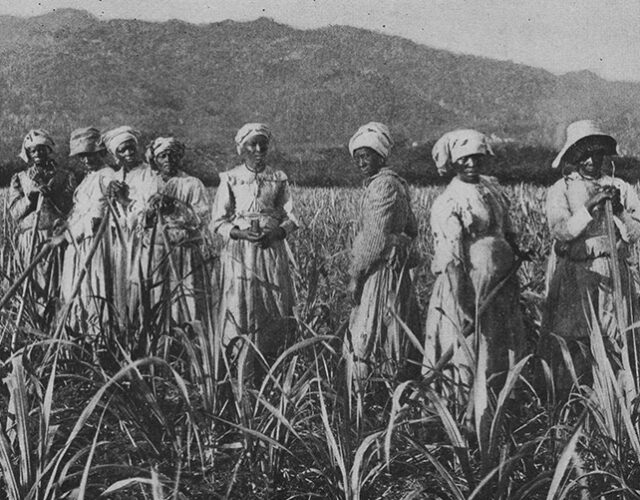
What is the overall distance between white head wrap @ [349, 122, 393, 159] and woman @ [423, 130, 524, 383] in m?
0.38

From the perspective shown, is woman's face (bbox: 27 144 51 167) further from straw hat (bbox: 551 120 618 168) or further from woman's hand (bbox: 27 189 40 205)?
straw hat (bbox: 551 120 618 168)

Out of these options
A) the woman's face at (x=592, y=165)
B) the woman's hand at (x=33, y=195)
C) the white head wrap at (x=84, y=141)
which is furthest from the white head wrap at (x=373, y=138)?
the woman's hand at (x=33, y=195)

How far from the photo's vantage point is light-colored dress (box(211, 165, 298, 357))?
16.0 feet

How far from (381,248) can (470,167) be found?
25.5 inches

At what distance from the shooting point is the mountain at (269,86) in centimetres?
3581

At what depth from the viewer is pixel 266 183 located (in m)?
4.93

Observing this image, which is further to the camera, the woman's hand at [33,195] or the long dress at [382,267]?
the woman's hand at [33,195]

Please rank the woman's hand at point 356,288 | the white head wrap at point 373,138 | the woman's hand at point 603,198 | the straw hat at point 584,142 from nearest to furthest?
the woman's hand at point 603,198 < the straw hat at point 584,142 < the white head wrap at point 373,138 < the woman's hand at point 356,288

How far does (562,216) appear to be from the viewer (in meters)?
4.13

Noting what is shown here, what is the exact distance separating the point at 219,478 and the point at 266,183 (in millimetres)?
2295

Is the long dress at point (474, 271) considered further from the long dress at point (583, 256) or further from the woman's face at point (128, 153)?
the woman's face at point (128, 153)

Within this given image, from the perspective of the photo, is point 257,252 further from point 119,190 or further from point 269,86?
point 269,86

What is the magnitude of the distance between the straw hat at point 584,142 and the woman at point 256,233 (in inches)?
57.6

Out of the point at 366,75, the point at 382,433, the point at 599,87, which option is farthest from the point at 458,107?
the point at 382,433
